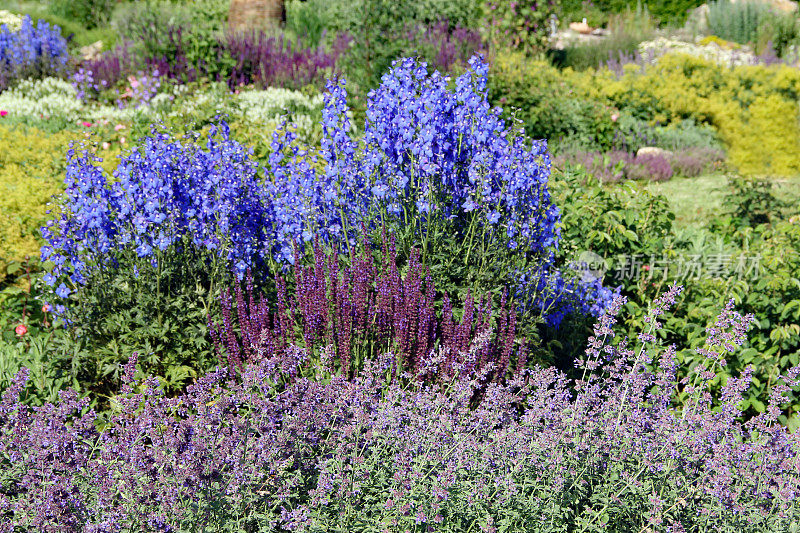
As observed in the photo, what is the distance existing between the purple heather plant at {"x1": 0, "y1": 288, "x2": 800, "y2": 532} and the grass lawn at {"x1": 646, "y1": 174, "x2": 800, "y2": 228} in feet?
15.1

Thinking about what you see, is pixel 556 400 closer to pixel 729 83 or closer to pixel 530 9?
pixel 729 83

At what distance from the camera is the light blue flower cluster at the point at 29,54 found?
10891 millimetres

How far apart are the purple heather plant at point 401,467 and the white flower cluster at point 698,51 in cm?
1177

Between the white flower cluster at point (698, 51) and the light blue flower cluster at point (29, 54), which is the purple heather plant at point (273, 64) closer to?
the light blue flower cluster at point (29, 54)

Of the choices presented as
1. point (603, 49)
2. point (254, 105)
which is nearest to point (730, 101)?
point (603, 49)

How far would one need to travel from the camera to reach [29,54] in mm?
11000

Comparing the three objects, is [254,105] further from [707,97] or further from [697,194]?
[707,97]

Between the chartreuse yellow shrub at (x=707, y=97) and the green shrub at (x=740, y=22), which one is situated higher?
the green shrub at (x=740, y=22)

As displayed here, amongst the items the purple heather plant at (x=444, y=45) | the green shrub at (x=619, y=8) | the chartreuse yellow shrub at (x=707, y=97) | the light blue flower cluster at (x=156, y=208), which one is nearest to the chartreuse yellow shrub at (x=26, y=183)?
the light blue flower cluster at (x=156, y=208)

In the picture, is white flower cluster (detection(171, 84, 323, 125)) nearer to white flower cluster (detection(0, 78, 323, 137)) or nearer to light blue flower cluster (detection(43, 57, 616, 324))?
white flower cluster (detection(0, 78, 323, 137))

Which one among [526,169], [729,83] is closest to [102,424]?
[526,169]

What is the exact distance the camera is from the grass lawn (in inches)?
294

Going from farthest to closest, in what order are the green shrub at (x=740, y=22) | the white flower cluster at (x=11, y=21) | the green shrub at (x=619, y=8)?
the green shrub at (x=619, y=8) < the green shrub at (x=740, y=22) < the white flower cluster at (x=11, y=21)

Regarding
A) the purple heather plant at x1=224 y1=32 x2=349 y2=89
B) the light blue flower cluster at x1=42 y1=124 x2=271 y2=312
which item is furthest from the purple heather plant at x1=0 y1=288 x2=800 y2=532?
the purple heather plant at x1=224 y1=32 x2=349 y2=89
